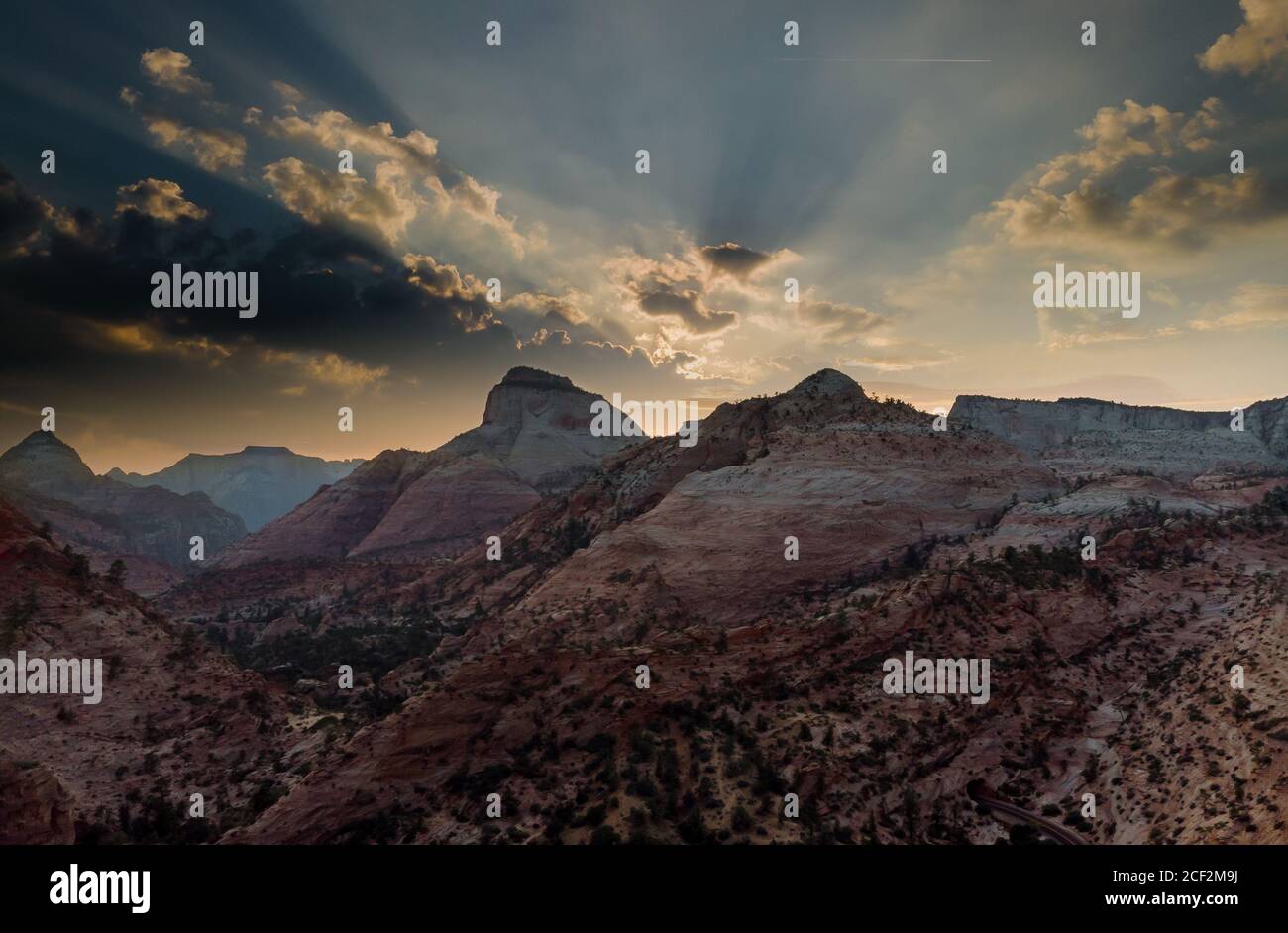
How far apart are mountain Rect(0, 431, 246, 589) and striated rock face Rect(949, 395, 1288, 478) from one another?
167 metres

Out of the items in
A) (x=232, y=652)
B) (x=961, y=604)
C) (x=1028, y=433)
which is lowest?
(x=232, y=652)

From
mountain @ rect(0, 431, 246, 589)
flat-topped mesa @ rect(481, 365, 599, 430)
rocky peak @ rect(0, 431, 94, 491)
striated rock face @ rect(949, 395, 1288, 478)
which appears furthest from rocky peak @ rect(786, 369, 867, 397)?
rocky peak @ rect(0, 431, 94, 491)

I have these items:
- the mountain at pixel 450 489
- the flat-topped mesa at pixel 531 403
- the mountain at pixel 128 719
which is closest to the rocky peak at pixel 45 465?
the mountain at pixel 450 489

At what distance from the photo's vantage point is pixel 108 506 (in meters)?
150

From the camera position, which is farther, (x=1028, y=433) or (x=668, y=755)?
(x=1028, y=433)

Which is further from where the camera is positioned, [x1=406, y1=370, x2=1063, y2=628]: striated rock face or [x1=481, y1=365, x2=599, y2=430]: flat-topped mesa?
[x1=481, y1=365, x2=599, y2=430]: flat-topped mesa

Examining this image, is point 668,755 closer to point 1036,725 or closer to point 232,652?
point 1036,725

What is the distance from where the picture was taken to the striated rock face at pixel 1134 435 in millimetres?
90188

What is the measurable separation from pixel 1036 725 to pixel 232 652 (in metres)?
59.5

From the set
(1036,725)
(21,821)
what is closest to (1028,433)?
(1036,725)

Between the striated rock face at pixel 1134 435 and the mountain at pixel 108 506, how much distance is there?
548 feet

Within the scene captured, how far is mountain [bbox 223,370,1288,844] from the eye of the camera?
17.8 metres

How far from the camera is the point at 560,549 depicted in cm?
5322

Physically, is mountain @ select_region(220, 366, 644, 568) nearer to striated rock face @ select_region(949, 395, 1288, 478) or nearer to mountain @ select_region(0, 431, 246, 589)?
mountain @ select_region(0, 431, 246, 589)
